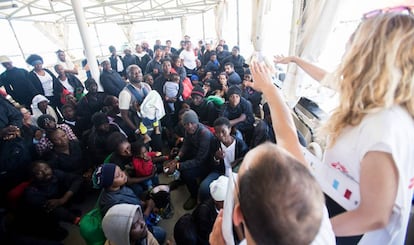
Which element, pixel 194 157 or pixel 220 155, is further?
pixel 194 157

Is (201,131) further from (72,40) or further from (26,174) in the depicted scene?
(72,40)

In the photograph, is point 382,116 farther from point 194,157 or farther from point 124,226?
point 194,157

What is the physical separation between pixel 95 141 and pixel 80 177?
0.45 m

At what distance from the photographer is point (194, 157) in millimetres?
2396

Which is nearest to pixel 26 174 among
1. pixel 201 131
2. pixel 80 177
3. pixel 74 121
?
pixel 80 177

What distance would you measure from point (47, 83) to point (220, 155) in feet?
11.3

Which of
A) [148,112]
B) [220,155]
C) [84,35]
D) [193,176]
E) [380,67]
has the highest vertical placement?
[84,35]

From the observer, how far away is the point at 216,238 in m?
0.64

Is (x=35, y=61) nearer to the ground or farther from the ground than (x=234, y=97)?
farther from the ground

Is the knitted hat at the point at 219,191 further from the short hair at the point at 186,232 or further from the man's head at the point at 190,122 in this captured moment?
the man's head at the point at 190,122

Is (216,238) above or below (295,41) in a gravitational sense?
below

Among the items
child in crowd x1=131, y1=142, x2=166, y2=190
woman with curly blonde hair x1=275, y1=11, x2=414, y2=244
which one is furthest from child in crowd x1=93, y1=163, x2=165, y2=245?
woman with curly blonde hair x1=275, y1=11, x2=414, y2=244

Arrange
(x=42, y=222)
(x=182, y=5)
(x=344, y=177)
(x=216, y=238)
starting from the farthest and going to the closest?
(x=182, y=5), (x=42, y=222), (x=344, y=177), (x=216, y=238)

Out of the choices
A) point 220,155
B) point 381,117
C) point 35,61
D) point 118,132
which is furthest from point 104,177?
point 35,61
